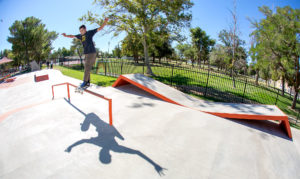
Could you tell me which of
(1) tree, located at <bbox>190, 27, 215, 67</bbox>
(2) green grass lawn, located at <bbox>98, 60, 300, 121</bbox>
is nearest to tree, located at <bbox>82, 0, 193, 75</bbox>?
(2) green grass lawn, located at <bbox>98, 60, 300, 121</bbox>

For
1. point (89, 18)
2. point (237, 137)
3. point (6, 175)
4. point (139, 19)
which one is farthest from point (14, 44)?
point (237, 137)

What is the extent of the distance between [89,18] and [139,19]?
4.70m

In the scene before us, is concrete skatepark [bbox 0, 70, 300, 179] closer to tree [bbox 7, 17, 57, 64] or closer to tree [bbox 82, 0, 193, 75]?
tree [bbox 82, 0, 193, 75]

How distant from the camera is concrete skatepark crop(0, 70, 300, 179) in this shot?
3215mm

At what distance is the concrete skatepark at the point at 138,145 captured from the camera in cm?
321

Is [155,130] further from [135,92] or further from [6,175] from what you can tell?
[135,92]

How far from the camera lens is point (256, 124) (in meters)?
6.16

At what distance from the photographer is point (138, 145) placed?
13.3ft

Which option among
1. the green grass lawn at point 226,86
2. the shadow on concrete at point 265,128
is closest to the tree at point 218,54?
the green grass lawn at point 226,86

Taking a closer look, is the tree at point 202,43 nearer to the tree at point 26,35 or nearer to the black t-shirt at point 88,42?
the tree at point 26,35

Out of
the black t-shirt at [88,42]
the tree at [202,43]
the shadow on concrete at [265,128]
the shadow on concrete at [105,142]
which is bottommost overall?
the shadow on concrete at [265,128]

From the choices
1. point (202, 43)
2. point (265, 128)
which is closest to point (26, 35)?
point (265, 128)

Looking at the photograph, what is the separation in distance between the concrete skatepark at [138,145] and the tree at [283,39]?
21.7 feet

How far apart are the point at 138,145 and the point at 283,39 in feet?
38.6
